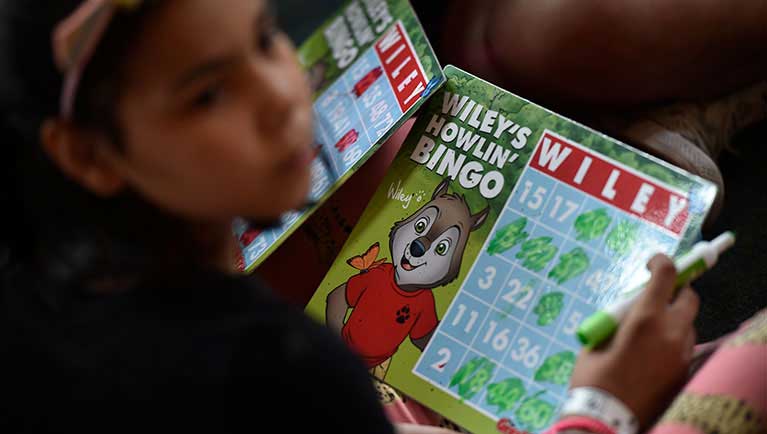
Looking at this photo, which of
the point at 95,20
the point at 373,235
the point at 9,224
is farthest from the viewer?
the point at 373,235

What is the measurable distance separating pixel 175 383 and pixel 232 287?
77 millimetres

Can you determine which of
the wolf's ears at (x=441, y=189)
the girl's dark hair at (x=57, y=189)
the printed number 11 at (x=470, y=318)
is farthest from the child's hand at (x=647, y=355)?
the girl's dark hair at (x=57, y=189)

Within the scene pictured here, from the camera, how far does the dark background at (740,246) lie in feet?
3.16

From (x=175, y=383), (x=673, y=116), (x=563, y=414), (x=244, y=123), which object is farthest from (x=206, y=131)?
(x=673, y=116)

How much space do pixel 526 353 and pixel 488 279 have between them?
80 millimetres

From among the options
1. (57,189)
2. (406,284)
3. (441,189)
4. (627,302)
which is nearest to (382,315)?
(406,284)

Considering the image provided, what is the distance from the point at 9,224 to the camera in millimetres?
546

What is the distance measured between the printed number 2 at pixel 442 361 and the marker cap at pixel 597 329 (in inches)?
5.6

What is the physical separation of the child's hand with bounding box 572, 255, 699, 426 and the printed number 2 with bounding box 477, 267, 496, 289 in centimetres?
12

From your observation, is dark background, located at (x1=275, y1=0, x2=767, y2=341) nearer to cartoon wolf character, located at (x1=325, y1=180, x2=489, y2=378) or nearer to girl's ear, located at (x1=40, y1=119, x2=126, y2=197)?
cartoon wolf character, located at (x1=325, y1=180, x2=489, y2=378)

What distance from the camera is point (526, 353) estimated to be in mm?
667

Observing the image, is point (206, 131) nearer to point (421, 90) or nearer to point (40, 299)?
point (40, 299)

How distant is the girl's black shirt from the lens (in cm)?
46

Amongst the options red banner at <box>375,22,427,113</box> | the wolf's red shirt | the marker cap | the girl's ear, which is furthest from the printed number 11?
the girl's ear
